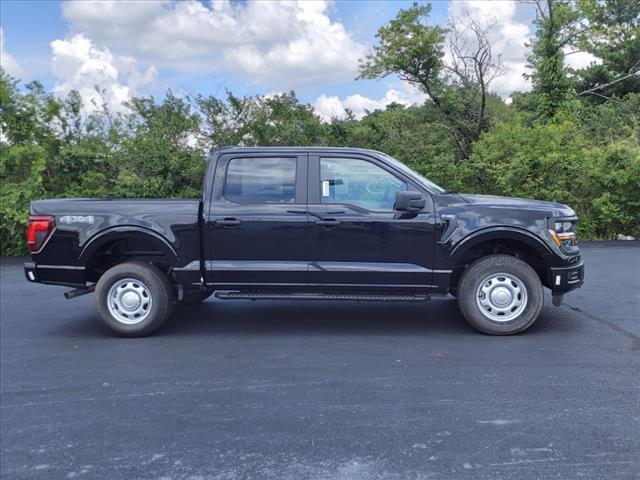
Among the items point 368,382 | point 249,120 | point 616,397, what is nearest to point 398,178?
point 368,382

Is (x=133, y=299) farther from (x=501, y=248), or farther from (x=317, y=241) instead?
(x=501, y=248)

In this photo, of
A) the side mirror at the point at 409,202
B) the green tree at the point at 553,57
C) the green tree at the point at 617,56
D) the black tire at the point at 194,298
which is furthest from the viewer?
the green tree at the point at 617,56

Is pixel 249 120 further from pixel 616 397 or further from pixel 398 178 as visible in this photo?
pixel 616 397

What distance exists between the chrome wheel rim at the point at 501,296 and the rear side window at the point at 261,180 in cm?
214

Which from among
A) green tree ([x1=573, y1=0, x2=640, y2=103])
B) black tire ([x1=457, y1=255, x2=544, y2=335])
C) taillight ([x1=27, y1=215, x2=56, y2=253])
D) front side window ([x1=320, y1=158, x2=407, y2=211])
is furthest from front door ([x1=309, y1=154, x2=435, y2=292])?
green tree ([x1=573, y1=0, x2=640, y2=103])

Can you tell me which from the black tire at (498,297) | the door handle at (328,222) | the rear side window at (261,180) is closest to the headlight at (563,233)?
the black tire at (498,297)

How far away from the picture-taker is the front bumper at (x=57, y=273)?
5805 millimetres

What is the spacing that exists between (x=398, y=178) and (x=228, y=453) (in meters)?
3.29

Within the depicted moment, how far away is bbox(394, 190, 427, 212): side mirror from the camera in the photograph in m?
5.36

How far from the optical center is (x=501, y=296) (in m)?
5.55

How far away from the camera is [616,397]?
4004mm

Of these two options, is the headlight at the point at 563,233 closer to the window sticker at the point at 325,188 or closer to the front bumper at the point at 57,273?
the window sticker at the point at 325,188

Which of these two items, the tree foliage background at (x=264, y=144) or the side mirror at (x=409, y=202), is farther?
the tree foliage background at (x=264, y=144)

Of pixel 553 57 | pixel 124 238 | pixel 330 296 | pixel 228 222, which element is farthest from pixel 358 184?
pixel 553 57
